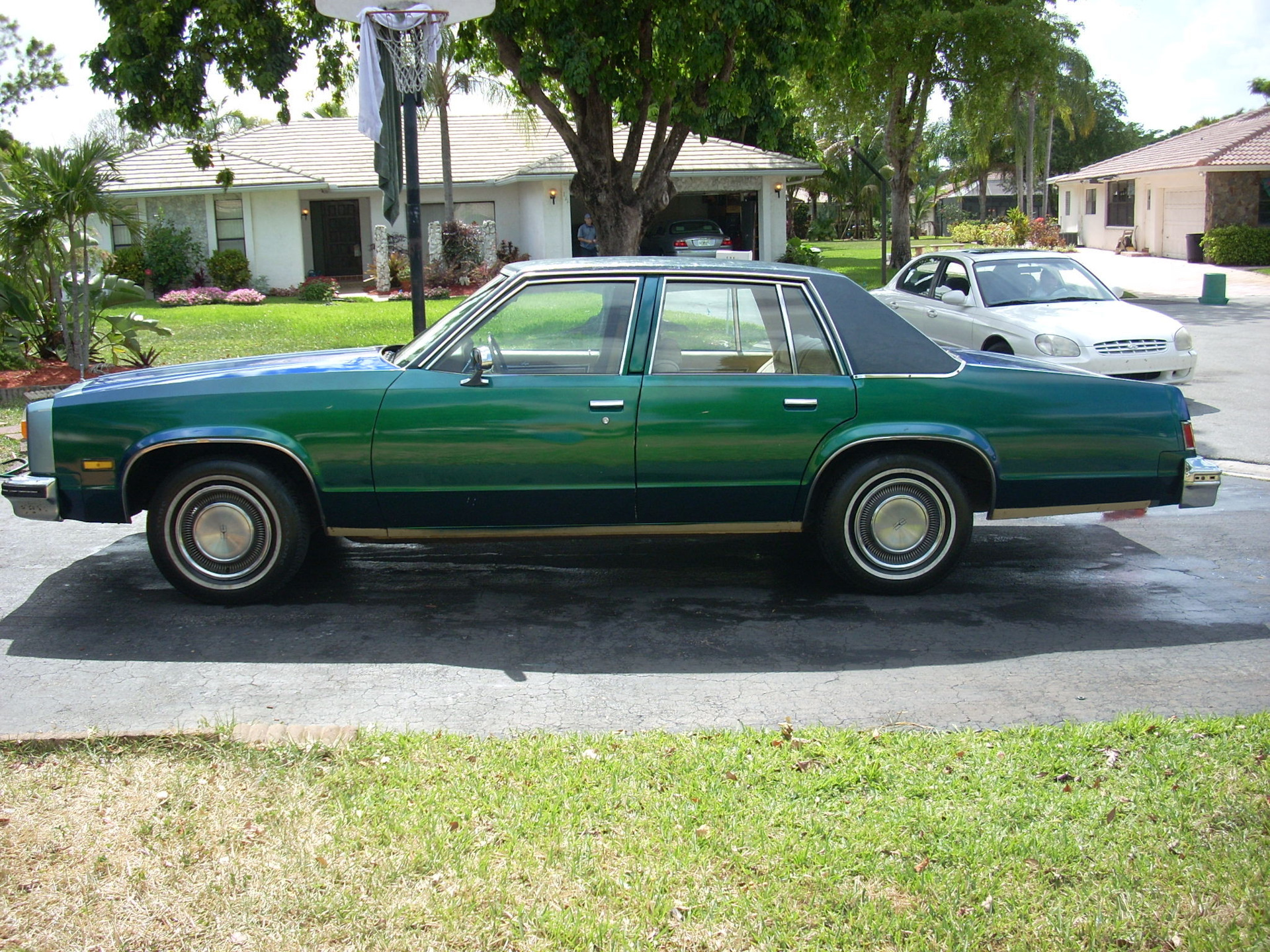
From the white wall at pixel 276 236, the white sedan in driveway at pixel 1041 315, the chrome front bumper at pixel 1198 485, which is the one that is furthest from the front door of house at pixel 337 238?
the chrome front bumper at pixel 1198 485

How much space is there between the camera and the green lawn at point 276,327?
57.7ft

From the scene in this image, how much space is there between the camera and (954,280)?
1252 centimetres

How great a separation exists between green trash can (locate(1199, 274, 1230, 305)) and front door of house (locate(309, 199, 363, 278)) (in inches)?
894

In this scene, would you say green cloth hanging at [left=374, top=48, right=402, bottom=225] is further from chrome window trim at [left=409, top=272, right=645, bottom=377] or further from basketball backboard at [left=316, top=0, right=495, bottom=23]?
chrome window trim at [left=409, top=272, right=645, bottom=377]

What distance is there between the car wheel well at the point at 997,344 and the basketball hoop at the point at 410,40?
233 inches

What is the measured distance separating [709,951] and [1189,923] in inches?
50.1

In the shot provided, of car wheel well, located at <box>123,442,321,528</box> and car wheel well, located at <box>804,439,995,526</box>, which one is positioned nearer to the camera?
car wheel well, located at <box>123,442,321,528</box>

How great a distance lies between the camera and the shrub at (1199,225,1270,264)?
3350cm

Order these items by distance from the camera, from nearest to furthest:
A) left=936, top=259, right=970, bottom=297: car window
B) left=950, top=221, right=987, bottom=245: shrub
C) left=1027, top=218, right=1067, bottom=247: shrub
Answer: left=936, top=259, right=970, bottom=297: car window < left=1027, top=218, right=1067, bottom=247: shrub < left=950, top=221, right=987, bottom=245: shrub

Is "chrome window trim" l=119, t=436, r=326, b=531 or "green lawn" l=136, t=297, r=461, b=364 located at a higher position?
"green lawn" l=136, t=297, r=461, b=364

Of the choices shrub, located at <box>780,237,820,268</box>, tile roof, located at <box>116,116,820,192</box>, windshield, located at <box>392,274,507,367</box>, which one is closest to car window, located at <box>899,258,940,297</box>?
windshield, located at <box>392,274,507,367</box>

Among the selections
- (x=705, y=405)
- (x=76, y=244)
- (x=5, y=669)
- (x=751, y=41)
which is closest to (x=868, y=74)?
(x=751, y=41)

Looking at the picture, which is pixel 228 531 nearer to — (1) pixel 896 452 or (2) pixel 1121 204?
(1) pixel 896 452

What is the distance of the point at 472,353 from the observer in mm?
5793
